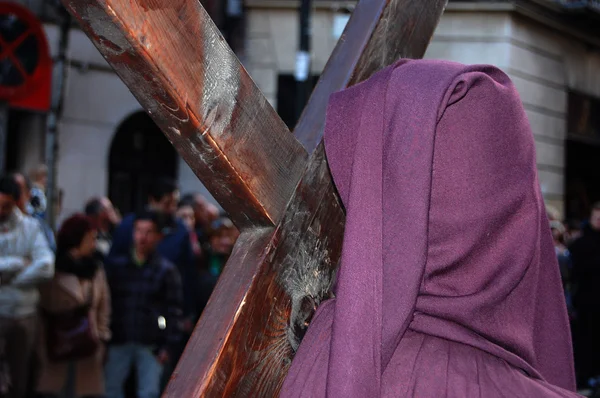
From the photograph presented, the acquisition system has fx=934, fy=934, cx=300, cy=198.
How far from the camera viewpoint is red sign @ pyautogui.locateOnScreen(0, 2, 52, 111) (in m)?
14.7

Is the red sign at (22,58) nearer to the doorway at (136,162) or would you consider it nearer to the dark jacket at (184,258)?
the doorway at (136,162)

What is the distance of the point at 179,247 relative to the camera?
25.1ft

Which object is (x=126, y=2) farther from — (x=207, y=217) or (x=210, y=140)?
(x=207, y=217)

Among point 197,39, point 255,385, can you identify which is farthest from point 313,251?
point 197,39

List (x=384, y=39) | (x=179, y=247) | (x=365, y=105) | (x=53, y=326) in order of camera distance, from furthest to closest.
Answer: (x=179, y=247)
(x=53, y=326)
(x=384, y=39)
(x=365, y=105)

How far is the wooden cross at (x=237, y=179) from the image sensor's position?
4.84 feet

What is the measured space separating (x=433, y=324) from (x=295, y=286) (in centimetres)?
26

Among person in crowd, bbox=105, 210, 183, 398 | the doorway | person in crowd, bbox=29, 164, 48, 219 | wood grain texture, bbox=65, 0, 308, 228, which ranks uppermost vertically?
wood grain texture, bbox=65, 0, 308, 228

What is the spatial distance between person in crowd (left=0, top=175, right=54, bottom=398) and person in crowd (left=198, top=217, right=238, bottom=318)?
48.8 inches

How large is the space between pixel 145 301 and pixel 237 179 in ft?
18.3

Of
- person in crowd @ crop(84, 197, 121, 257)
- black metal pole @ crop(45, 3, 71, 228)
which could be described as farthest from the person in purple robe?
black metal pole @ crop(45, 3, 71, 228)

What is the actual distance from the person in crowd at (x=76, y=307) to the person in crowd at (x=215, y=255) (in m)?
0.78

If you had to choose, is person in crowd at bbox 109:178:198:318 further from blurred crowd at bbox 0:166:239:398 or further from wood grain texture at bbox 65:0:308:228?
wood grain texture at bbox 65:0:308:228

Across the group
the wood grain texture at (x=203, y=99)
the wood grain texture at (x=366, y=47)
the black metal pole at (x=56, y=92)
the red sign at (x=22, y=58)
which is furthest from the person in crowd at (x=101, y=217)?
the wood grain texture at (x=203, y=99)
